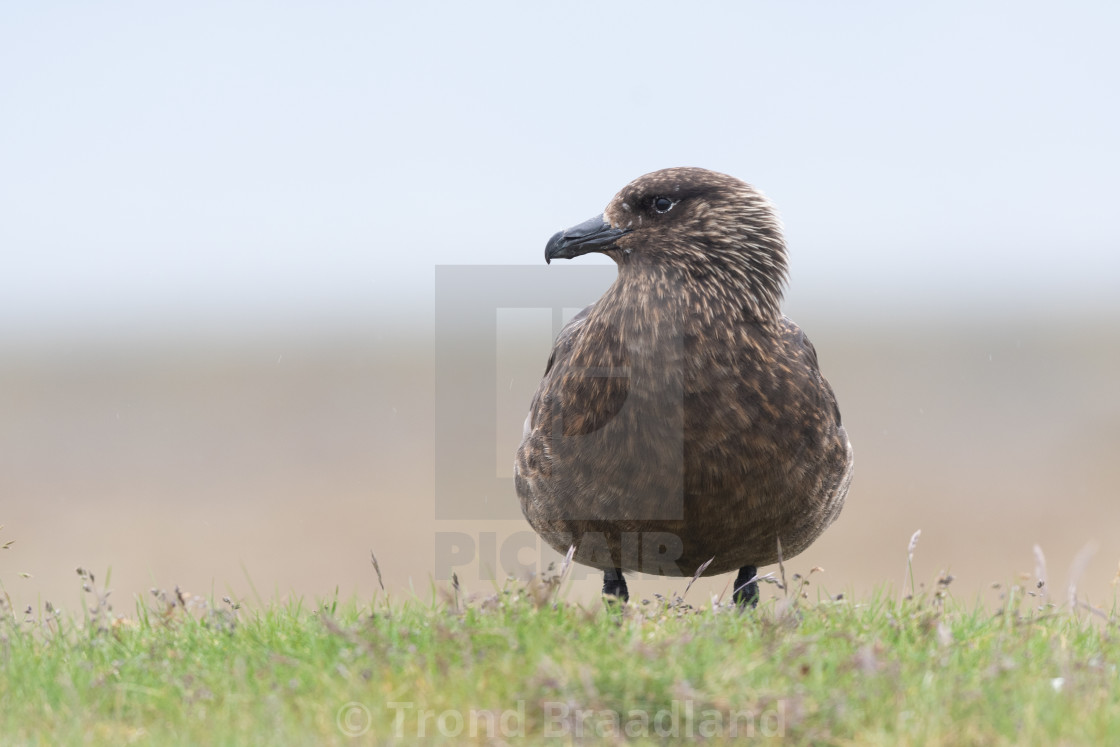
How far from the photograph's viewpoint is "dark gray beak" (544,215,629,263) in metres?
5.69

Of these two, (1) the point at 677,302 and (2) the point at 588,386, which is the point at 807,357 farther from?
(2) the point at 588,386

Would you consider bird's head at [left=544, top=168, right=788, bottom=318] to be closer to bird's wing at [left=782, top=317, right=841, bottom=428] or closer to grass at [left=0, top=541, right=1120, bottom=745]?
bird's wing at [left=782, top=317, right=841, bottom=428]

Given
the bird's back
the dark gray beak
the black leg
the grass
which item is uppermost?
the dark gray beak

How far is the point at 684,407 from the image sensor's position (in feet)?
16.8

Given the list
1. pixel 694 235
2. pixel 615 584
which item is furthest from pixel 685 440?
pixel 615 584

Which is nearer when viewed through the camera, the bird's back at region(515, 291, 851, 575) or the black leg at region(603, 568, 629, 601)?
the bird's back at region(515, 291, 851, 575)

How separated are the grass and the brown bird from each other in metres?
0.75

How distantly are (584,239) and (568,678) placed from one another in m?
2.82

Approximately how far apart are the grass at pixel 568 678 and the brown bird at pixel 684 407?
0.75 meters

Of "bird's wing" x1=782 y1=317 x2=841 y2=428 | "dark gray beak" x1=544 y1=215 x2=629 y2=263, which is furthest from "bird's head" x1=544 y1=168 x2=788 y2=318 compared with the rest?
"bird's wing" x1=782 y1=317 x2=841 y2=428

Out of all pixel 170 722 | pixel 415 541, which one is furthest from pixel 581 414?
pixel 415 541

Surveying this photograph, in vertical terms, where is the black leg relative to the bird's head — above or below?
below

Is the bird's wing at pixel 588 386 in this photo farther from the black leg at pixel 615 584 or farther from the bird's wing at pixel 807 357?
the black leg at pixel 615 584

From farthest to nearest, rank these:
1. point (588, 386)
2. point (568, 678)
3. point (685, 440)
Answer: point (588, 386), point (685, 440), point (568, 678)
